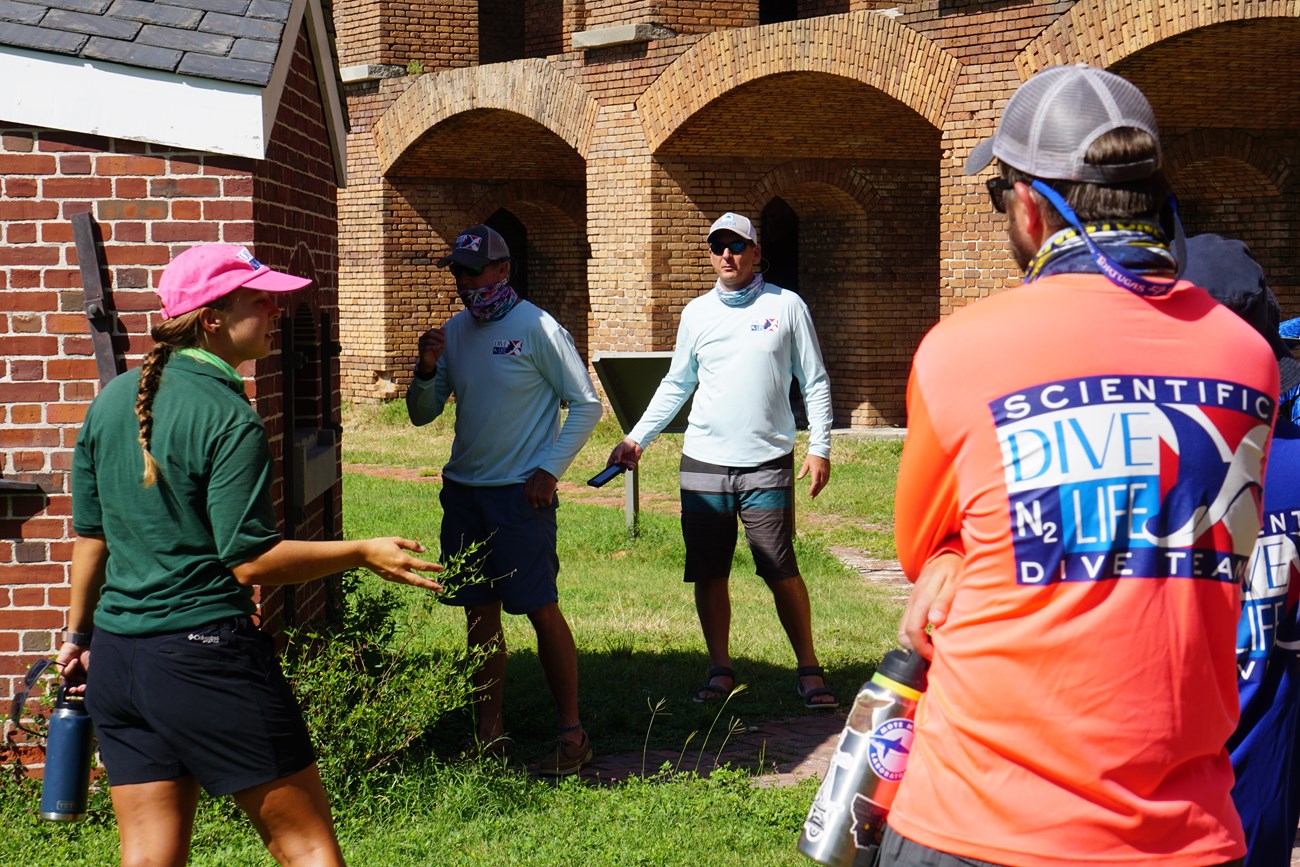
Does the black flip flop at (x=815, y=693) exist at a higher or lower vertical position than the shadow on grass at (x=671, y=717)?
higher

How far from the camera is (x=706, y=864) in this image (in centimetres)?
440

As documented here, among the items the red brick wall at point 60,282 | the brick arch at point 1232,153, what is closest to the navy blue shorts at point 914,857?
the red brick wall at point 60,282

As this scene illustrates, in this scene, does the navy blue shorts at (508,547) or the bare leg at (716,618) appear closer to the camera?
the navy blue shorts at (508,547)

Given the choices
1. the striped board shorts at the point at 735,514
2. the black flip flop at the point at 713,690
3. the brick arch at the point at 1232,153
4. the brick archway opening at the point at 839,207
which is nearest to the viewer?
the striped board shorts at the point at 735,514

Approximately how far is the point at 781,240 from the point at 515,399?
17266mm

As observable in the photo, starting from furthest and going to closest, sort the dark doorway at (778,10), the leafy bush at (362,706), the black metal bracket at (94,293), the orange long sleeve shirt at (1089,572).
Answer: the dark doorway at (778,10)
the leafy bush at (362,706)
the black metal bracket at (94,293)
the orange long sleeve shirt at (1089,572)

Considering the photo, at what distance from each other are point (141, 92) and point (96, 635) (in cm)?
207

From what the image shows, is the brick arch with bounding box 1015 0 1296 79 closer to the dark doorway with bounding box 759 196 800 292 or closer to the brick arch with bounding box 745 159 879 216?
the brick arch with bounding box 745 159 879 216

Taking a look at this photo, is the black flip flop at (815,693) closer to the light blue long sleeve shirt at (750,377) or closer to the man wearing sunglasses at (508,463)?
the light blue long sleeve shirt at (750,377)

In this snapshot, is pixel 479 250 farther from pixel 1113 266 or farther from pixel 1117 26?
pixel 1117 26

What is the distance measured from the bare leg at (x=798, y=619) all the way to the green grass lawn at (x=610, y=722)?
14 centimetres

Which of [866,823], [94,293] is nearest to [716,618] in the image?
[94,293]

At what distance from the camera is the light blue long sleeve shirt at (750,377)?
6230 mm

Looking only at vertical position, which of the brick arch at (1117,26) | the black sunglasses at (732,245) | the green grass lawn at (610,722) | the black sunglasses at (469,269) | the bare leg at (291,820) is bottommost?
the green grass lawn at (610,722)
